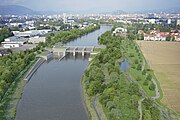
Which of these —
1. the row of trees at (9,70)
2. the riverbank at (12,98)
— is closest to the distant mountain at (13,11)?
the row of trees at (9,70)

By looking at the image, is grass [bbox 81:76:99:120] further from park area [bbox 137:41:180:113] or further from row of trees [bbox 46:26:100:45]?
row of trees [bbox 46:26:100:45]

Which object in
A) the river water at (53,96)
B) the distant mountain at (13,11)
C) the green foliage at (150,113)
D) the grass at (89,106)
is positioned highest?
the distant mountain at (13,11)

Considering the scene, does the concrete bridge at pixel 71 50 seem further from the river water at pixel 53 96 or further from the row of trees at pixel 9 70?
the river water at pixel 53 96

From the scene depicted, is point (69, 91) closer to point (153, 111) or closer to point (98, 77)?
point (98, 77)

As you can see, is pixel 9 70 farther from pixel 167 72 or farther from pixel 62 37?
pixel 62 37

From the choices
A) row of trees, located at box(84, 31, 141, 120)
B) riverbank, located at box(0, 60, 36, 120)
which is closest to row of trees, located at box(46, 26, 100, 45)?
riverbank, located at box(0, 60, 36, 120)

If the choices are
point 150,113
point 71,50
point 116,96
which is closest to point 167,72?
point 116,96
